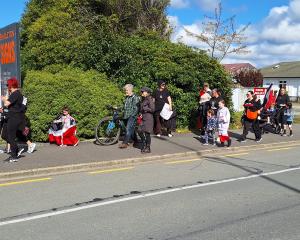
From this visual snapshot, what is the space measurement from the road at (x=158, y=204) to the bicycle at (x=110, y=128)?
95.5 inches

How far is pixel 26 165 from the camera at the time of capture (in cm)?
989

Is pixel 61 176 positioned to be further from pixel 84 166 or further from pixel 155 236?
pixel 155 236

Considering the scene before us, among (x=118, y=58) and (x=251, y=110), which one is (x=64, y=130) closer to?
(x=118, y=58)

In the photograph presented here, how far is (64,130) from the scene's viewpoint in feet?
40.9

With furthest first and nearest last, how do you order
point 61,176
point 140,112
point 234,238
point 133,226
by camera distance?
1. point 140,112
2. point 61,176
3. point 133,226
4. point 234,238

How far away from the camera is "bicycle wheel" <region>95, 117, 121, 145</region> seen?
13023 millimetres

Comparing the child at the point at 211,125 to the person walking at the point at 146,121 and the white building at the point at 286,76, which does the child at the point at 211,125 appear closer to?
the person walking at the point at 146,121

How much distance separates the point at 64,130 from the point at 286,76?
224ft

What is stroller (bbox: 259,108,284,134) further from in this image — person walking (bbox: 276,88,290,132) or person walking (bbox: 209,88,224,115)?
person walking (bbox: 209,88,224,115)

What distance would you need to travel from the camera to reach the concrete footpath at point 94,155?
31.9ft

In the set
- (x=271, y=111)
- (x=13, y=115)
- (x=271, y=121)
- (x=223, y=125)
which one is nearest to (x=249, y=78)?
(x=271, y=121)

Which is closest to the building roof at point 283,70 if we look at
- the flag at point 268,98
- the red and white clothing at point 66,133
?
the flag at point 268,98

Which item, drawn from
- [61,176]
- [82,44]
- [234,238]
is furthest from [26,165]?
[82,44]

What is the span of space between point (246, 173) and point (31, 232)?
17.9 ft
